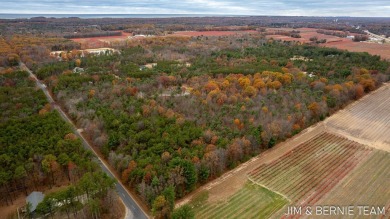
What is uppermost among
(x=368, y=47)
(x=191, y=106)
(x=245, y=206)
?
(x=368, y=47)

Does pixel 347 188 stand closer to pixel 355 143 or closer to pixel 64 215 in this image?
pixel 355 143

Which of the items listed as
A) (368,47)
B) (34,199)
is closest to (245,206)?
(34,199)

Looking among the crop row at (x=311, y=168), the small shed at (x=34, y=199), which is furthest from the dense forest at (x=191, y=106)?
the small shed at (x=34, y=199)

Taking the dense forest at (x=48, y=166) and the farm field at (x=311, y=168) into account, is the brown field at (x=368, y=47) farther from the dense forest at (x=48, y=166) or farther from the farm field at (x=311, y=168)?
the dense forest at (x=48, y=166)

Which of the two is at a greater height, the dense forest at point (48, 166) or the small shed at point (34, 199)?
the dense forest at point (48, 166)

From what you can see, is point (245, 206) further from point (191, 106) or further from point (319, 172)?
point (191, 106)

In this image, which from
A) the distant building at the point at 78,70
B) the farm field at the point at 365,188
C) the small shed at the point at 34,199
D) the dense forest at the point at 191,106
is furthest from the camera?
the distant building at the point at 78,70

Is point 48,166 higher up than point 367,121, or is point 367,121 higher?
point 48,166
